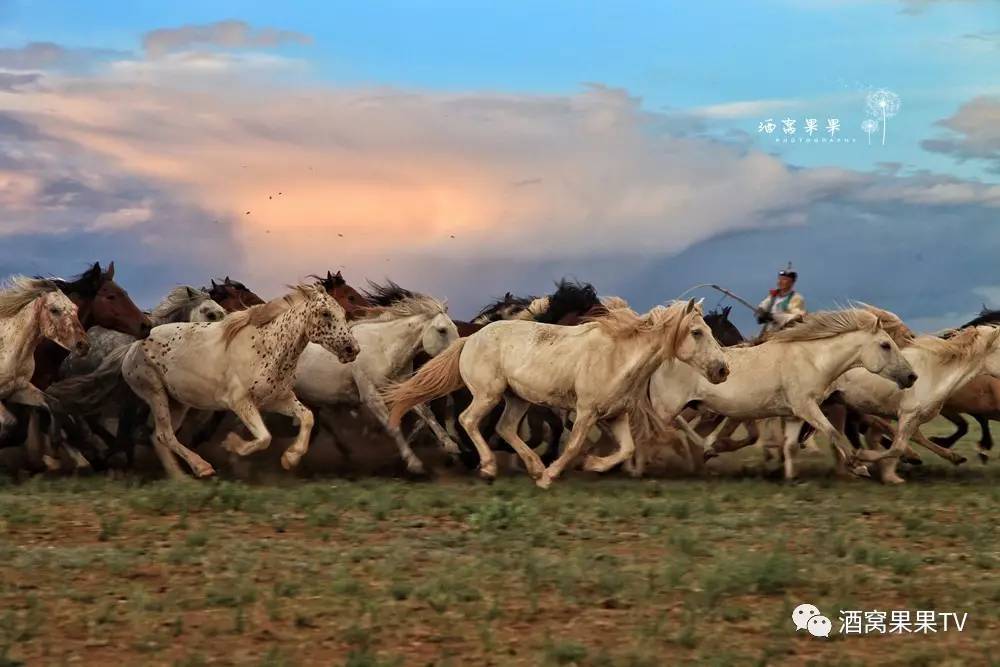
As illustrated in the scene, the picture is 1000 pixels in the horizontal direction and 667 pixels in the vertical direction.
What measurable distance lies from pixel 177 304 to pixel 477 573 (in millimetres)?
7292

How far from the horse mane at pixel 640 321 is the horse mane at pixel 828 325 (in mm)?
1285

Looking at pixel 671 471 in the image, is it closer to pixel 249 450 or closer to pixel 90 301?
pixel 249 450

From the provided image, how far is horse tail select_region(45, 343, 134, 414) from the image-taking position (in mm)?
11867

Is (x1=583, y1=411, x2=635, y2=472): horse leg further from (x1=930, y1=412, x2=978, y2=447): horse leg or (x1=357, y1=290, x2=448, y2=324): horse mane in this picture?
(x1=930, y1=412, x2=978, y2=447): horse leg

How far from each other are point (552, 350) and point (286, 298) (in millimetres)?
2205

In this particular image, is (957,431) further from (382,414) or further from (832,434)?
(382,414)

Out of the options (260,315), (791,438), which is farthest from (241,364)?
(791,438)

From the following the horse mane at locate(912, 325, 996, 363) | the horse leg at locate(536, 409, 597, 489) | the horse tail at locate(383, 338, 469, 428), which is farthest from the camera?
the horse mane at locate(912, 325, 996, 363)

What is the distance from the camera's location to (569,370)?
37.0 ft

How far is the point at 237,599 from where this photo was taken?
6.62 meters

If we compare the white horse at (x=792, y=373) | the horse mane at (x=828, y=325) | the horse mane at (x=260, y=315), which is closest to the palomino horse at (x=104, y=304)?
the horse mane at (x=260, y=315)

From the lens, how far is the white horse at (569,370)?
11000mm

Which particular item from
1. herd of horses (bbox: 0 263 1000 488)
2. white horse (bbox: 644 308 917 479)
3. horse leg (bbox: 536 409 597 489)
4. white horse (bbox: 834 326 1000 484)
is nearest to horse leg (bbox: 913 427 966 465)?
herd of horses (bbox: 0 263 1000 488)

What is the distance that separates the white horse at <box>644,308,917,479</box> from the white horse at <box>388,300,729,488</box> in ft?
1.40
